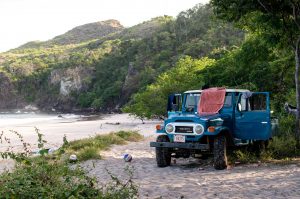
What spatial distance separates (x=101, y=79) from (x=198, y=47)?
32811 millimetres

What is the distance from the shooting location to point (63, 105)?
105 meters

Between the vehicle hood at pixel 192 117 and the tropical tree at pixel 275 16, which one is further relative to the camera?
the tropical tree at pixel 275 16

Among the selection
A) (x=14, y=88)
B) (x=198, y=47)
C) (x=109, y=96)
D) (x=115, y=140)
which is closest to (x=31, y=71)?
(x=14, y=88)

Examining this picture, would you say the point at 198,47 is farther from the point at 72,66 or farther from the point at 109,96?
the point at 72,66

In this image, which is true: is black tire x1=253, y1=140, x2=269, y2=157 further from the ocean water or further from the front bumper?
the ocean water

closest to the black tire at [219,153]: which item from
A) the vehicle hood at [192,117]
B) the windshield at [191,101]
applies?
the vehicle hood at [192,117]

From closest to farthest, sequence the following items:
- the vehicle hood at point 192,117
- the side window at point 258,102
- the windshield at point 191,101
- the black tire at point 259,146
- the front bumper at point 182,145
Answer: the front bumper at point 182,145 → the vehicle hood at point 192,117 → the side window at point 258,102 → the windshield at point 191,101 → the black tire at point 259,146

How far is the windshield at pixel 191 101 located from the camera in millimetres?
12031

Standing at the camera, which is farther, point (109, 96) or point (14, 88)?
point (14, 88)

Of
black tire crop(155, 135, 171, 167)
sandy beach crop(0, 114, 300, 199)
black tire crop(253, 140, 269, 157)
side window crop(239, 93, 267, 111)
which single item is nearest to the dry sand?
sandy beach crop(0, 114, 300, 199)

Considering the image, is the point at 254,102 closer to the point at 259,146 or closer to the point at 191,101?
the point at 259,146

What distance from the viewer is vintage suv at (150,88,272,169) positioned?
35.2 feet

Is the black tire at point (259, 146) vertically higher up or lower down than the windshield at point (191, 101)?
lower down

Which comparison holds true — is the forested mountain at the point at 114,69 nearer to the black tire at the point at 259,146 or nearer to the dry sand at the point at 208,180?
the black tire at the point at 259,146
